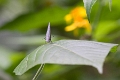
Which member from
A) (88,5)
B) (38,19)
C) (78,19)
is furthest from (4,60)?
(88,5)

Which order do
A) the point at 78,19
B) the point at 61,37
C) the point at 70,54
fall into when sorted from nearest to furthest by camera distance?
the point at 70,54, the point at 78,19, the point at 61,37

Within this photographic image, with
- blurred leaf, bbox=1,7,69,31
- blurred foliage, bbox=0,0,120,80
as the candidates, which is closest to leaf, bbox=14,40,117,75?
blurred foliage, bbox=0,0,120,80

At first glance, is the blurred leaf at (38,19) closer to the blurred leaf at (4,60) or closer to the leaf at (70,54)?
the blurred leaf at (4,60)

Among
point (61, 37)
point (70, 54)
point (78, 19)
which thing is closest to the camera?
point (70, 54)

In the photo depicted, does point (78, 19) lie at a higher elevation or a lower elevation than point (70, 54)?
lower

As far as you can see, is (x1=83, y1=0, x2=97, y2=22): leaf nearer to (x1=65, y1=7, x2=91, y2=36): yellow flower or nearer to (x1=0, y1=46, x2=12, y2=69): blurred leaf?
(x1=65, y1=7, x2=91, y2=36): yellow flower

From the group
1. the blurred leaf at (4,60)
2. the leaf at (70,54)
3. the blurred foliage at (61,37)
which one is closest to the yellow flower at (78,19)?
the blurred foliage at (61,37)

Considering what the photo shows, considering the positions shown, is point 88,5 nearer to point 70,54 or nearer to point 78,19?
point 70,54

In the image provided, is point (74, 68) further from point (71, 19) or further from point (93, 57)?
point (93, 57)
